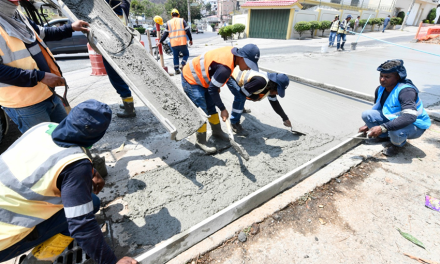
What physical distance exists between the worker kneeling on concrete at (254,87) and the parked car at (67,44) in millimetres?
7356

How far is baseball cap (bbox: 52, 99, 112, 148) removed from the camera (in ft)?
3.73

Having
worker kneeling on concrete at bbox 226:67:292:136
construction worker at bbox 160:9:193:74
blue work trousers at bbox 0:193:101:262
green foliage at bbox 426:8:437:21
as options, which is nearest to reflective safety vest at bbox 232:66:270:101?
worker kneeling on concrete at bbox 226:67:292:136

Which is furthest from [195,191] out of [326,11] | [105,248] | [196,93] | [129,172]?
[326,11]

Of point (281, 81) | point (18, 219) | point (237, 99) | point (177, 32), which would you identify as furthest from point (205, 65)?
point (177, 32)

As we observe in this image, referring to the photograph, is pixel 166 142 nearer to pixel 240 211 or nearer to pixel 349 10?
pixel 240 211

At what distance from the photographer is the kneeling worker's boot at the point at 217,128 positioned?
2947 mm

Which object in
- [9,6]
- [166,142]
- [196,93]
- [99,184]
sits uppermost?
[9,6]

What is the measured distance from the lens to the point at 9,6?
167cm

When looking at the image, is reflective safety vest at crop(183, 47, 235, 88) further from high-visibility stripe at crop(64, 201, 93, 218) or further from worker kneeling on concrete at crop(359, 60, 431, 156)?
worker kneeling on concrete at crop(359, 60, 431, 156)

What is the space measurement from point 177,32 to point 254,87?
390 cm

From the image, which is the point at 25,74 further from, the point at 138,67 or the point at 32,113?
the point at 138,67

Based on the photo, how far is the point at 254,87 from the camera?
8.64 ft

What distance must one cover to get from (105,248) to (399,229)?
7.28 ft

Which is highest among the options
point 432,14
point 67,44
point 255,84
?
point 432,14
